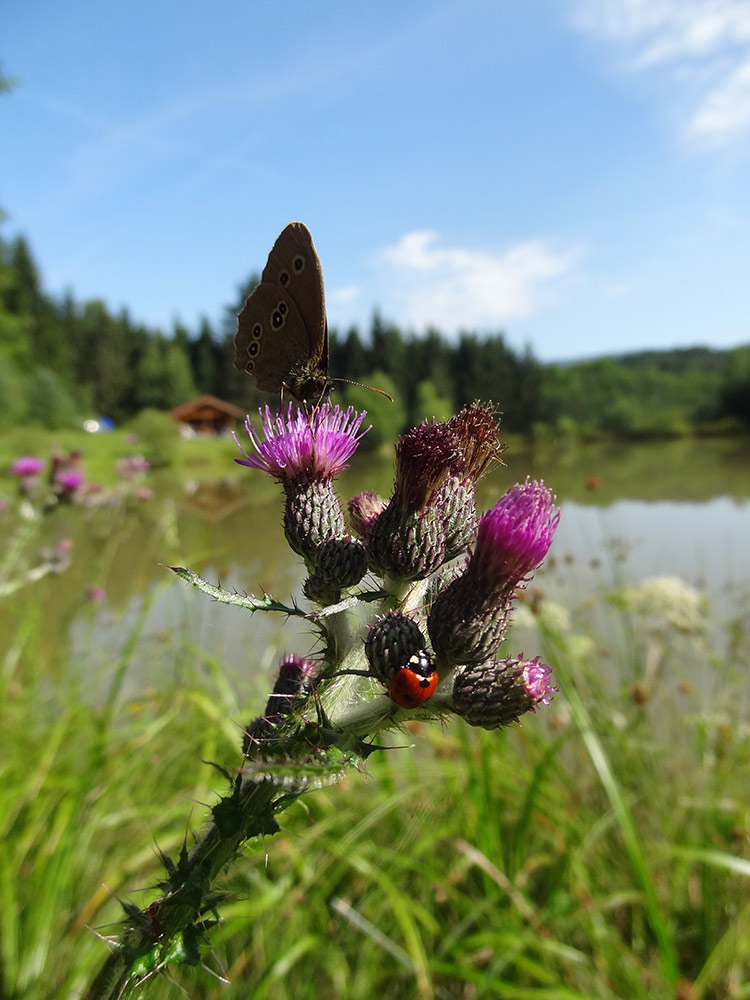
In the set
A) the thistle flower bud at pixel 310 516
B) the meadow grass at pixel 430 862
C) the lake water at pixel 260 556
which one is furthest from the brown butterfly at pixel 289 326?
the meadow grass at pixel 430 862

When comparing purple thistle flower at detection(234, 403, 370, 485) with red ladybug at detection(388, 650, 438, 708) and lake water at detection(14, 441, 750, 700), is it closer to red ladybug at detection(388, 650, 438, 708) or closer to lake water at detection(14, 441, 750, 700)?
lake water at detection(14, 441, 750, 700)

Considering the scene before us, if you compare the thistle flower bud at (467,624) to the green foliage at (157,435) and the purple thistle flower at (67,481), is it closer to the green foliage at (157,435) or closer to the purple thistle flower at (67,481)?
the purple thistle flower at (67,481)

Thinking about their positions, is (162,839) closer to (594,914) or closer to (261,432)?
(594,914)

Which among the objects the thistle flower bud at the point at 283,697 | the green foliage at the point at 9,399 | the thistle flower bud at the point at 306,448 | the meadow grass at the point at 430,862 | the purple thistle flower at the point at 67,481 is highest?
the green foliage at the point at 9,399

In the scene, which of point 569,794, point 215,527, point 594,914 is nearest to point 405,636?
point 594,914

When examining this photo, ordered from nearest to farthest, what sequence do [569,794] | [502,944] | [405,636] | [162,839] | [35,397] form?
[405,636], [502,944], [162,839], [569,794], [35,397]

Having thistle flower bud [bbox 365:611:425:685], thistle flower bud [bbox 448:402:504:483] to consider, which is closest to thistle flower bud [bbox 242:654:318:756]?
thistle flower bud [bbox 365:611:425:685]

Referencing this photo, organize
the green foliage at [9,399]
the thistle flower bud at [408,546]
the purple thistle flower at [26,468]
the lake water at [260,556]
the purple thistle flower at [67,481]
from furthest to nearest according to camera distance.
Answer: the green foliage at [9,399]
the lake water at [260,556]
the purple thistle flower at [26,468]
the purple thistle flower at [67,481]
the thistle flower bud at [408,546]
